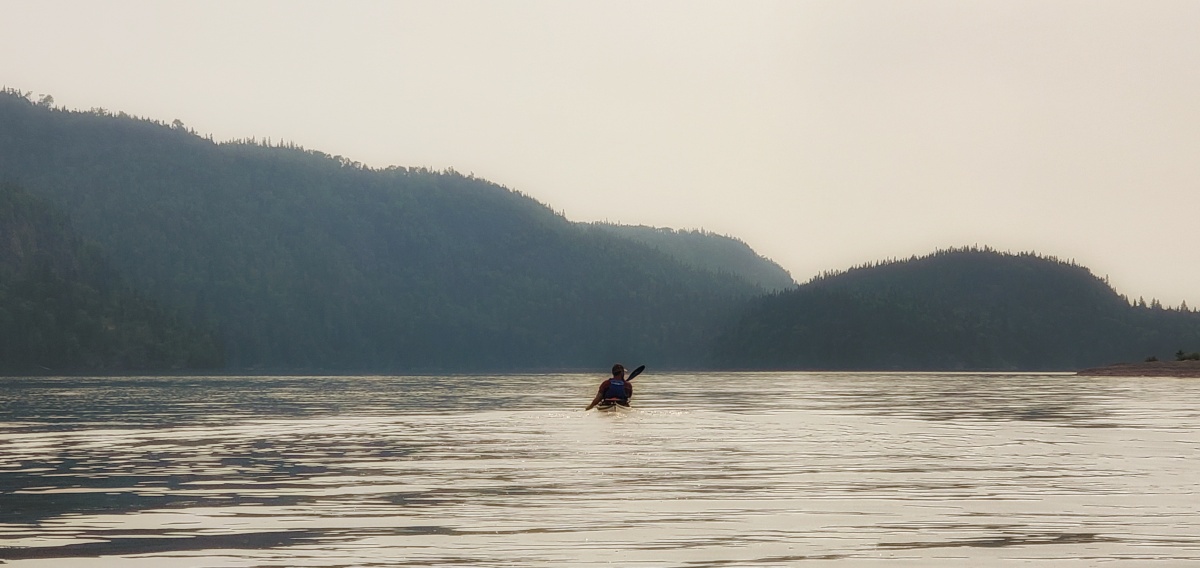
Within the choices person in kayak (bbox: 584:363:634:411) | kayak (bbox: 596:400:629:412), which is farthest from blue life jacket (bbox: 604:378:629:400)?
kayak (bbox: 596:400:629:412)

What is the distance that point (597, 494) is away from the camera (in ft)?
97.9

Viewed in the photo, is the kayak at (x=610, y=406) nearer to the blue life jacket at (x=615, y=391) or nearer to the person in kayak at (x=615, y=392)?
the person in kayak at (x=615, y=392)

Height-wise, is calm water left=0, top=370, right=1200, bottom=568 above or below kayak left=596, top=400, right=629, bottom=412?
below

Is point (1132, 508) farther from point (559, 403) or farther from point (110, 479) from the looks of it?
point (559, 403)

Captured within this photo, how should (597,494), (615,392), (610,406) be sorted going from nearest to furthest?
(597,494) < (615,392) < (610,406)

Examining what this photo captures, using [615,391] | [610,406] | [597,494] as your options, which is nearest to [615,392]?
[615,391]

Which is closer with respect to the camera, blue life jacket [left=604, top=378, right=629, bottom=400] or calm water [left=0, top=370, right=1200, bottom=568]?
calm water [left=0, top=370, right=1200, bottom=568]

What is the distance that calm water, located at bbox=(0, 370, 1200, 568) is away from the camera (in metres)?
21.5

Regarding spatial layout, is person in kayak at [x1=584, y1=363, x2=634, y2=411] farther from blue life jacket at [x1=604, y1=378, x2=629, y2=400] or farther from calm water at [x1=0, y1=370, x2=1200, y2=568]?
calm water at [x1=0, y1=370, x2=1200, y2=568]

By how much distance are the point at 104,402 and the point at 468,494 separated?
214 feet

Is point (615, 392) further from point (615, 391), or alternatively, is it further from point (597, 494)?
point (597, 494)

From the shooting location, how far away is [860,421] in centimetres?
6356

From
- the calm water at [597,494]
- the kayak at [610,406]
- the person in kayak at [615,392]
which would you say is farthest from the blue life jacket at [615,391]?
the calm water at [597,494]

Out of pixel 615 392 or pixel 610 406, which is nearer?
pixel 615 392
